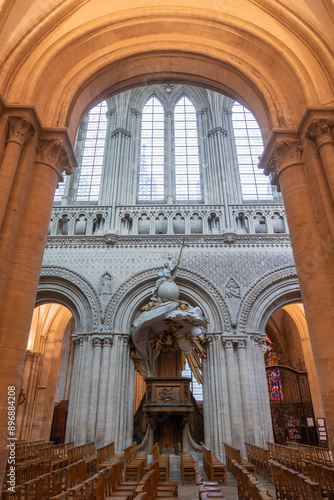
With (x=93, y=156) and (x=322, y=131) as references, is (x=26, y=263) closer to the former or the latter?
(x=322, y=131)

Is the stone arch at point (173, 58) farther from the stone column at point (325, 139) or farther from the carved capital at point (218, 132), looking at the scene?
the carved capital at point (218, 132)

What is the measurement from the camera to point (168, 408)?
10.7 metres

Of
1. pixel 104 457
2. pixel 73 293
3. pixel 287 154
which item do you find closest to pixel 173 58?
pixel 287 154

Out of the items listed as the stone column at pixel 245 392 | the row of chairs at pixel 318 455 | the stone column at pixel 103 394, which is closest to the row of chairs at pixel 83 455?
the stone column at pixel 103 394

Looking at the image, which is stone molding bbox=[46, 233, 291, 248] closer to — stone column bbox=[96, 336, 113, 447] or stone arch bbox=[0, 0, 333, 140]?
stone column bbox=[96, 336, 113, 447]

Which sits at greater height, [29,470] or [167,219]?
[167,219]

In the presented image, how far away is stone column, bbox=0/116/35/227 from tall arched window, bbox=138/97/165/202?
947 cm

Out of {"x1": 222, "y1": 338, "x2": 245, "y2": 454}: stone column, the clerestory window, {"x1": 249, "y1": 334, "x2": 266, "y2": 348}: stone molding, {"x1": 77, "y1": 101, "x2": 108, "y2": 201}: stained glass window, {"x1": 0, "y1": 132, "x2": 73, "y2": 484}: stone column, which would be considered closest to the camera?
{"x1": 0, "y1": 132, "x2": 73, "y2": 484}: stone column

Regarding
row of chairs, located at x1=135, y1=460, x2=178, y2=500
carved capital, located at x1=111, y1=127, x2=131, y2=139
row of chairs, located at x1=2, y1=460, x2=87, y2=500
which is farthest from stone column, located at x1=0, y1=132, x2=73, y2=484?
carved capital, located at x1=111, y1=127, x2=131, y2=139

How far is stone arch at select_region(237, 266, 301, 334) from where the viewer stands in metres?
11.7

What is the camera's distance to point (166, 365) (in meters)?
12.7

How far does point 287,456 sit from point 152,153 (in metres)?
13.0

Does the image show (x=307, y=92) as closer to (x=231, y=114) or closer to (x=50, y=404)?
(x=231, y=114)

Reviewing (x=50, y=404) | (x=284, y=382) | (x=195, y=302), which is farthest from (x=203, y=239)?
(x=50, y=404)
